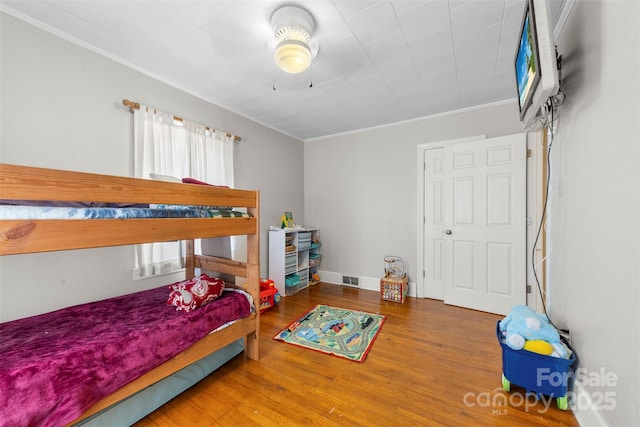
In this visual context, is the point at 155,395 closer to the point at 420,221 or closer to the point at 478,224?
the point at 420,221

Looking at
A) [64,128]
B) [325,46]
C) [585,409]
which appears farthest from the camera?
[325,46]

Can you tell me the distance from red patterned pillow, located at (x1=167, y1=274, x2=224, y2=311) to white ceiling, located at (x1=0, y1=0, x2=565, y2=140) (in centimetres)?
182

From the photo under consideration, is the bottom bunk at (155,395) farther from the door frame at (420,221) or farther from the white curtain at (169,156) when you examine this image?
the door frame at (420,221)

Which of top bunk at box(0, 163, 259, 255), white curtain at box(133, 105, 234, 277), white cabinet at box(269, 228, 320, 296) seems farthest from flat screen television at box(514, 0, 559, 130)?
white cabinet at box(269, 228, 320, 296)

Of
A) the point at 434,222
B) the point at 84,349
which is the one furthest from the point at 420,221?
the point at 84,349

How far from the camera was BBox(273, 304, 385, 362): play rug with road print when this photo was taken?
207 cm

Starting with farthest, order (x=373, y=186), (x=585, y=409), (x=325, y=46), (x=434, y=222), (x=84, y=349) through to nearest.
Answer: (x=373, y=186), (x=434, y=222), (x=325, y=46), (x=585, y=409), (x=84, y=349)

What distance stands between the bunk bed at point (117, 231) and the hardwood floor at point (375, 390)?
8.4 inches

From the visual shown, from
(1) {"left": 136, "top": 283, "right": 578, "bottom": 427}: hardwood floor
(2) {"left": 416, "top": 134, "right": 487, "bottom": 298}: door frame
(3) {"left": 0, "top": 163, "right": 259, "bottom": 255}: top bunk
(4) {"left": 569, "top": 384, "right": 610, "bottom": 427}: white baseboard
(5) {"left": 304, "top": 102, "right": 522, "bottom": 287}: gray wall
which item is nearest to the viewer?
(3) {"left": 0, "top": 163, "right": 259, "bottom": 255}: top bunk

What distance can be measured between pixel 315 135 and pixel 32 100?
3164 millimetres

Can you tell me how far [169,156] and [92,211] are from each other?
1.40 metres

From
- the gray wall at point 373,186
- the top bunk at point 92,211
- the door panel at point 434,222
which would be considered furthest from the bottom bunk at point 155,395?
the door panel at point 434,222

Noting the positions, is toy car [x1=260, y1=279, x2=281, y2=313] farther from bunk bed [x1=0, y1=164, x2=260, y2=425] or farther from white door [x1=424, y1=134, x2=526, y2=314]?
white door [x1=424, y1=134, x2=526, y2=314]

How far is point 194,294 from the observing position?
167cm
